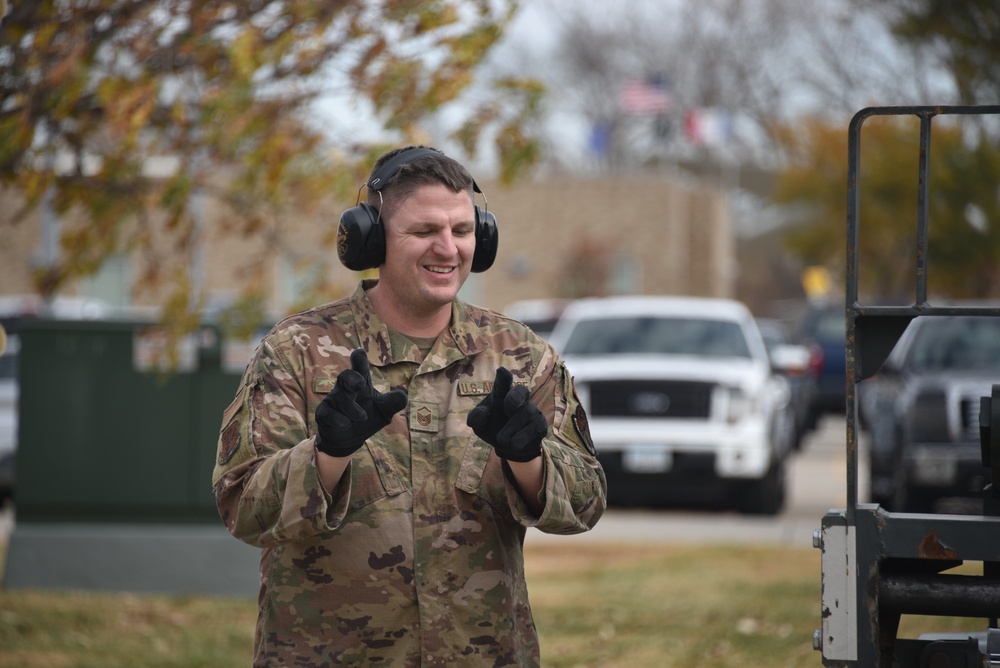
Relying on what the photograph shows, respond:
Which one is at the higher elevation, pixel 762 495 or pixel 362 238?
pixel 362 238

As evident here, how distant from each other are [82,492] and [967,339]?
278 inches

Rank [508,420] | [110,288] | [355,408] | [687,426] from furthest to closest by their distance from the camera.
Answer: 1. [110,288]
2. [687,426]
3. [508,420]
4. [355,408]

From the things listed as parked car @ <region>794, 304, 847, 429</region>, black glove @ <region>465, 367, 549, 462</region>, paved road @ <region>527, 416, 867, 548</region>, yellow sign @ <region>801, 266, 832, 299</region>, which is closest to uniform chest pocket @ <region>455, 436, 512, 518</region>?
black glove @ <region>465, 367, 549, 462</region>

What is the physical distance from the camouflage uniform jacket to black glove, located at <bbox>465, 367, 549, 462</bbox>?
172 millimetres

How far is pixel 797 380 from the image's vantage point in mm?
18812

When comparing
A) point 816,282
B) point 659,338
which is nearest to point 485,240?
point 659,338

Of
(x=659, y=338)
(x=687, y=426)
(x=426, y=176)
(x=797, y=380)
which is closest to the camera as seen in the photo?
(x=426, y=176)

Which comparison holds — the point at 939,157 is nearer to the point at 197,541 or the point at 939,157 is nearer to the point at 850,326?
the point at 197,541

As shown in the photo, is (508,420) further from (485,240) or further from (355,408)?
(485,240)

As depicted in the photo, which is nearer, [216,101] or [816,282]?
[216,101]

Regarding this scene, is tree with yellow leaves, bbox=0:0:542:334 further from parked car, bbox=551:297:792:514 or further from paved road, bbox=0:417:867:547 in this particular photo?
parked car, bbox=551:297:792:514

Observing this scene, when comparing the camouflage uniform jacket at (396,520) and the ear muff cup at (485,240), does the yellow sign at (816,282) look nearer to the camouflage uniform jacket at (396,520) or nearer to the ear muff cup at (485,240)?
the ear muff cup at (485,240)

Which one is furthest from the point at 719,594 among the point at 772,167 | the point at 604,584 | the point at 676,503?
the point at 772,167

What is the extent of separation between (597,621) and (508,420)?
5053 mm
